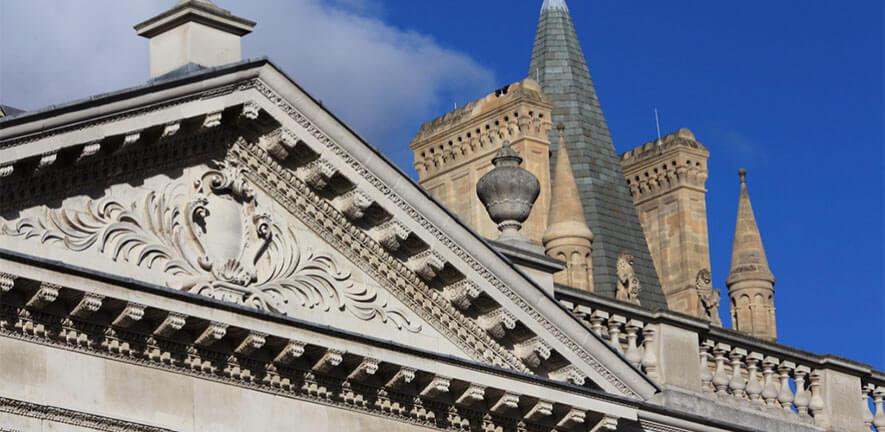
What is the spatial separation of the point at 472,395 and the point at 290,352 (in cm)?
254

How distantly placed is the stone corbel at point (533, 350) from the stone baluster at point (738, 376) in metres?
3.87

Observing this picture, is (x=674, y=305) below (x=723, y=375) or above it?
above

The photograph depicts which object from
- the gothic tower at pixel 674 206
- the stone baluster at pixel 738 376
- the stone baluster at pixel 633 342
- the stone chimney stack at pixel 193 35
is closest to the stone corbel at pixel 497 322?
the stone baluster at pixel 633 342

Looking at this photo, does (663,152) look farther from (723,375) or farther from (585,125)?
(723,375)

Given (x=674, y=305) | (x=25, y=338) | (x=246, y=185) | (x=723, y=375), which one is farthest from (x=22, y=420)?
(x=674, y=305)

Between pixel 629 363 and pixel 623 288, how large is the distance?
1130 centimetres

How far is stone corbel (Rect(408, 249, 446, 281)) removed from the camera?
28859mm

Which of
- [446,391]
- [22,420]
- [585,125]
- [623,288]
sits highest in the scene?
[585,125]

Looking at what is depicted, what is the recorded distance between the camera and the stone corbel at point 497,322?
1153 inches

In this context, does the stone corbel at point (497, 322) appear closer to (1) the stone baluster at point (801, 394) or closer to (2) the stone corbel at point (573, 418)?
(2) the stone corbel at point (573, 418)

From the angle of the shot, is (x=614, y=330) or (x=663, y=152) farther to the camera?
(x=663, y=152)

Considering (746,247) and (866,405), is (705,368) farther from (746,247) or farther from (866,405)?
(746,247)

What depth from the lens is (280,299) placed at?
27641 mm

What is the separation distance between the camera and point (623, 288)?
134ft
